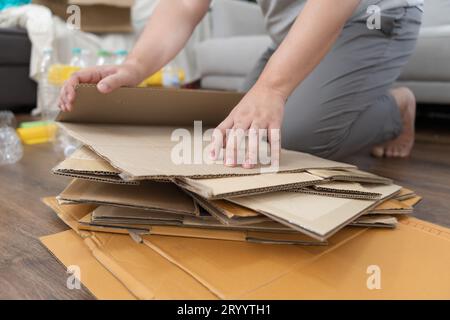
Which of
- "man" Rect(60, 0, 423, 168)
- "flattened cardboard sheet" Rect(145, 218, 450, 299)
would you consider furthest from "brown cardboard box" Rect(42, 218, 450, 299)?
"man" Rect(60, 0, 423, 168)

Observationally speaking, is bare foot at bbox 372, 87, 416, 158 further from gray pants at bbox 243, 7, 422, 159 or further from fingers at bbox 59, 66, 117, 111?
fingers at bbox 59, 66, 117, 111

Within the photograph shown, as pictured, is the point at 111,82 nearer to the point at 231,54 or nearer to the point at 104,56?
the point at 104,56

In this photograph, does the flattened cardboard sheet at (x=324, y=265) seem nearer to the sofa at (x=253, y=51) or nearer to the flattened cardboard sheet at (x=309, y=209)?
the flattened cardboard sheet at (x=309, y=209)

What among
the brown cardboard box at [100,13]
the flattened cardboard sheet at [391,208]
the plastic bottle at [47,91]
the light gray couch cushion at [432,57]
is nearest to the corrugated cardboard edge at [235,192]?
the flattened cardboard sheet at [391,208]

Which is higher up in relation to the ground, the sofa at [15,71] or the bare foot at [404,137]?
the sofa at [15,71]

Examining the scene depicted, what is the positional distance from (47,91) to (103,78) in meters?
1.15

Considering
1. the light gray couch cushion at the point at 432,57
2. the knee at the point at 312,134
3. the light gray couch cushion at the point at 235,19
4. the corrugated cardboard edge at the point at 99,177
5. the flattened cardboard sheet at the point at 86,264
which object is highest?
the light gray couch cushion at the point at 235,19

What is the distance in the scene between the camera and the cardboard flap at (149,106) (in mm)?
698

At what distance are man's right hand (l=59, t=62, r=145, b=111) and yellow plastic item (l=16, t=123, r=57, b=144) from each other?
2.04 ft

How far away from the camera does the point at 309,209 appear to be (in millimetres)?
460

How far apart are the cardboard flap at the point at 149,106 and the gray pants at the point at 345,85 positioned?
151 millimetres

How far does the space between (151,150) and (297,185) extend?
21 cm

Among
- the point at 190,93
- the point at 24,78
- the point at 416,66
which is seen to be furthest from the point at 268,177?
the point at 24,78
